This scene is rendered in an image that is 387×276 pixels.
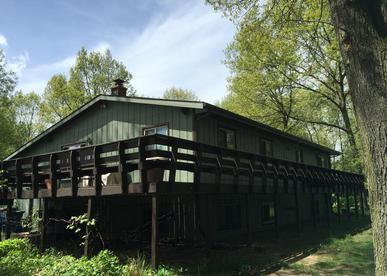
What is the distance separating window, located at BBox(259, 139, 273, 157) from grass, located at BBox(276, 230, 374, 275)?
17.8ft

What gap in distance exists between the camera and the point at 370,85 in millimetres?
6219

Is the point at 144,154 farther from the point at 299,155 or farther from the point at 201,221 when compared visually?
the point at 299,155

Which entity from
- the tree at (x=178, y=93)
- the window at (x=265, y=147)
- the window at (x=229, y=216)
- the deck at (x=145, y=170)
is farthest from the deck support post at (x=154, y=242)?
the tree at (x=178, y=93)

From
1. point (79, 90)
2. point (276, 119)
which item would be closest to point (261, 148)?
point (276, 119)

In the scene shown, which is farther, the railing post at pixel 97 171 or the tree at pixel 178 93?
the tree at pixel 178 93

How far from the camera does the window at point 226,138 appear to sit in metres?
14.3

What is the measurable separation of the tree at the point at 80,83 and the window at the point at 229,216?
26.1 meters

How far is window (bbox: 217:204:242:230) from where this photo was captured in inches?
580

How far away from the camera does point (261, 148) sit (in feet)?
57.9

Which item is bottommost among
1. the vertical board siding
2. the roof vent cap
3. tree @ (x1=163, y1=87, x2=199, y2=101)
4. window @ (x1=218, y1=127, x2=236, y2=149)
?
window @ (x1=218, y1=127, x2=236, y2=149)

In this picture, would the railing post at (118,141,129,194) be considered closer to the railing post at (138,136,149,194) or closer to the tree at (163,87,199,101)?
the railing post at (138,136,149,194)

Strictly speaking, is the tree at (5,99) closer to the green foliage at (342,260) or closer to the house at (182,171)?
the house at (182,171)

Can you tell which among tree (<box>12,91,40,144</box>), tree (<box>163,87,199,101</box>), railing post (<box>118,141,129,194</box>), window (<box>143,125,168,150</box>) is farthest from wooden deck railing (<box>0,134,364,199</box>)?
tree (<box>12,91,40,144</box>)

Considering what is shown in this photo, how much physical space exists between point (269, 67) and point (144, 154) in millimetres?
21764
